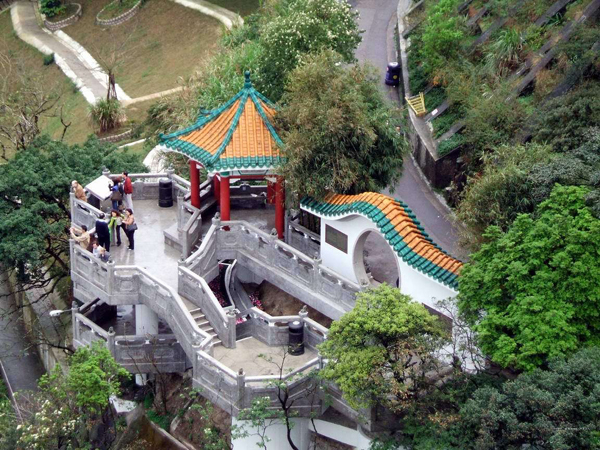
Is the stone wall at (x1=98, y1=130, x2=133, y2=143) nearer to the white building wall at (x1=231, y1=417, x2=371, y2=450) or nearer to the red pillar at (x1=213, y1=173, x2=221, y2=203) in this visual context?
the red pillar at (x1=213, y1=173, x2=221, y2=203)

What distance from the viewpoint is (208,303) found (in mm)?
32344

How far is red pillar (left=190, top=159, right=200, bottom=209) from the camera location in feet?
118

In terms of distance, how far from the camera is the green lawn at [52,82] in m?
68.1

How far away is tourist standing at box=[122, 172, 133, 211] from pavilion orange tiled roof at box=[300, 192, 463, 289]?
27.7ft

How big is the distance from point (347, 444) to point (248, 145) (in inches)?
399

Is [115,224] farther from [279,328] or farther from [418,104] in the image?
[418,104]

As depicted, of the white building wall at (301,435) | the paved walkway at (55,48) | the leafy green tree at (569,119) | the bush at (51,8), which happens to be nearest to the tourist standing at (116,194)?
the white building wall at (301,435)

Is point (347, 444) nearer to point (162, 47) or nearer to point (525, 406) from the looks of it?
point (525, 406)

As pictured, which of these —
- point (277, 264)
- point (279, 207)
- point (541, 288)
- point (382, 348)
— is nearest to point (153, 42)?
point (279, 207)

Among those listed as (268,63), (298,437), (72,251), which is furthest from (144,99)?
(298,437)

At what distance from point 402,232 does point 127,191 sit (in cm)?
1170

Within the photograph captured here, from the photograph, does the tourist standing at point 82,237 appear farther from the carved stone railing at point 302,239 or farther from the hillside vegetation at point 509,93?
the hillside vegetation at point 509,93

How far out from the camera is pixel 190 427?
33.9 m

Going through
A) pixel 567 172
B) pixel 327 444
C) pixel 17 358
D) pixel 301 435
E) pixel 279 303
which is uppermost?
pixel 567 172
